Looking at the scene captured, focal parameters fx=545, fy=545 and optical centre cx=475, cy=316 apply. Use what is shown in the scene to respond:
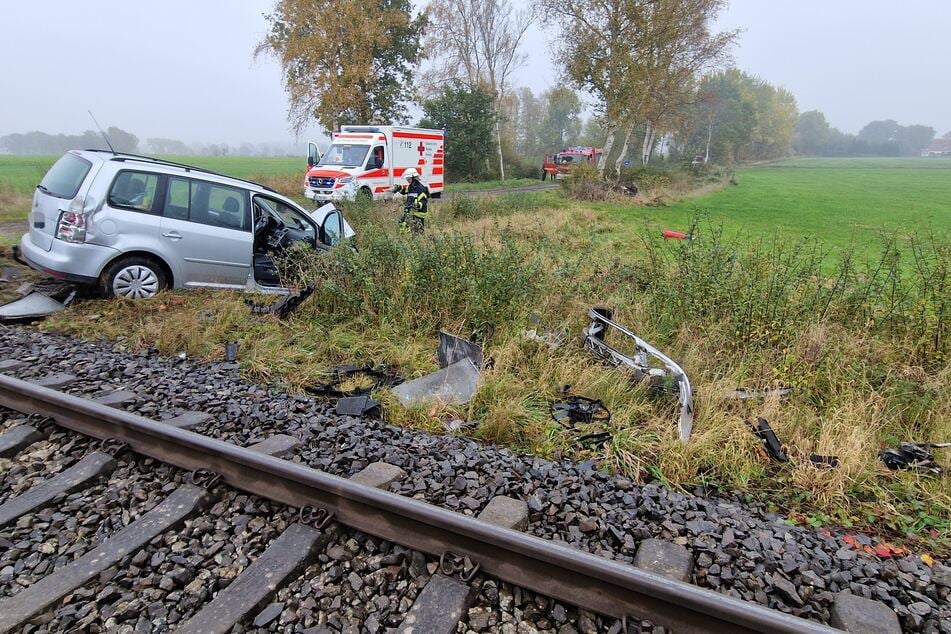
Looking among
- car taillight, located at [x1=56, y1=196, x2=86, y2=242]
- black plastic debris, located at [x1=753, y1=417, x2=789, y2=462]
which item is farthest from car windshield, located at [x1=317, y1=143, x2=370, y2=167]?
black plastic debris, located at [x1=753, y1=417, x2=789, y2=462]

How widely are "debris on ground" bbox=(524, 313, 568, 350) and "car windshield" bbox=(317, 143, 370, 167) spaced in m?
16.0

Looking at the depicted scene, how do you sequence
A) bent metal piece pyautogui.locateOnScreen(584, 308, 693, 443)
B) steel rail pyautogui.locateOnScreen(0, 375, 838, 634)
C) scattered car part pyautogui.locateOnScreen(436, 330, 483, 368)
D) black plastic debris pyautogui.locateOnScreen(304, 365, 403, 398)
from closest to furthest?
steel rail pyautogui.locateOnScreen(0, 375, 838, 634) < bent metal piece pyautogui.locateOnScreen(584, 308, 693, 443) < black plastic debris pyautogui.locateOnScreen(304, 365, 403, 398) < scattered car part pyautogui.locateOnScreen(436, 330, 483, 368)

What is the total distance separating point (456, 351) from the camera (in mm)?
5129

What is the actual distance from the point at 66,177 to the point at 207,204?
1573 millimetres

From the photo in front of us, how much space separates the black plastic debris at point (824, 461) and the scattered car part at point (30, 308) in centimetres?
772

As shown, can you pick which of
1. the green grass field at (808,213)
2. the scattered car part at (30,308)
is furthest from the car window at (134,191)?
the green grass field at (808,213)

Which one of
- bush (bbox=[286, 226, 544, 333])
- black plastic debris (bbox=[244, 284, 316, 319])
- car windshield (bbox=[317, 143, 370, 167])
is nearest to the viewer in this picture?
bush (bbox=[286, 226, 544, 333])

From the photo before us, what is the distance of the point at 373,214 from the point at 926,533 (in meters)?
11.8

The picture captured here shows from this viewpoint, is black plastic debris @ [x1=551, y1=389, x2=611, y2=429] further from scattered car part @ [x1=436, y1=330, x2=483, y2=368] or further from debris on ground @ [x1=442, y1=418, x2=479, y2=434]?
scattered car part @ [x1=436, y1=330, x2=483, y2=368]

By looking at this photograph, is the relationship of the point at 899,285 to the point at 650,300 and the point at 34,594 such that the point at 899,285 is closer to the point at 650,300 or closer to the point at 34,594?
the point at 650,300

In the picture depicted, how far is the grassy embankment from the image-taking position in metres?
3.59

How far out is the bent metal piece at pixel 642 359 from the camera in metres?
4.00

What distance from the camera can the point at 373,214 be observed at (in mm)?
13086

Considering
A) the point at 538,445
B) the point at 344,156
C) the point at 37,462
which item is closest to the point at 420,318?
the point at 538,445
